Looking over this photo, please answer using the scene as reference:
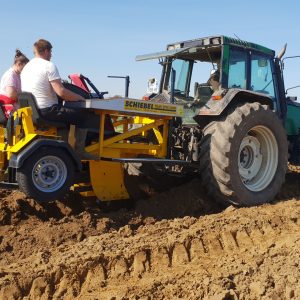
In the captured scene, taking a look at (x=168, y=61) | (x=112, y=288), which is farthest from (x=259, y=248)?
(x=168, y=61)

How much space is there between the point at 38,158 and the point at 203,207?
228 centimetres

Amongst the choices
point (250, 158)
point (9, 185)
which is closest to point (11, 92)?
point (9, 185)

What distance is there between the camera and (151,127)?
6336 millimetres

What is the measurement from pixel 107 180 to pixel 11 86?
1758mm

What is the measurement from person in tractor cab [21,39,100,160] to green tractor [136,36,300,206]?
131 cm

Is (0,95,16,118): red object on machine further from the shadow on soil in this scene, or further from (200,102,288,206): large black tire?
(200,102,288,206): large black tire

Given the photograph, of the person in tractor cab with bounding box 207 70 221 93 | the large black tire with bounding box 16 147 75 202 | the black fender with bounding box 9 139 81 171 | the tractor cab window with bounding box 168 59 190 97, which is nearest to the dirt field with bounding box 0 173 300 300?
the large black tire with bounding box 16 147 75 202

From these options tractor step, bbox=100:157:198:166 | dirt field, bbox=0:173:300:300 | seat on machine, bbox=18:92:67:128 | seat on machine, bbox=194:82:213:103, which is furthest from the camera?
seat on machine, bbox=194:82:213:103

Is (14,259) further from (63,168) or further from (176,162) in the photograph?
(176,162)

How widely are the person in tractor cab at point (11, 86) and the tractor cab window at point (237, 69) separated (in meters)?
2.68

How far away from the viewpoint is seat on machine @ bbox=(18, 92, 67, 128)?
5.46 metres

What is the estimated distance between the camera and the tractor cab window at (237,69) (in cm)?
673

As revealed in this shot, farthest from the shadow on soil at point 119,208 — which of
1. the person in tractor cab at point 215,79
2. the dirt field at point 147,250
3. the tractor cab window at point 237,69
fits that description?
the tractor cab window at point 237,69

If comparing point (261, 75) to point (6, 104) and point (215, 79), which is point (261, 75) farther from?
point (6, 104)
